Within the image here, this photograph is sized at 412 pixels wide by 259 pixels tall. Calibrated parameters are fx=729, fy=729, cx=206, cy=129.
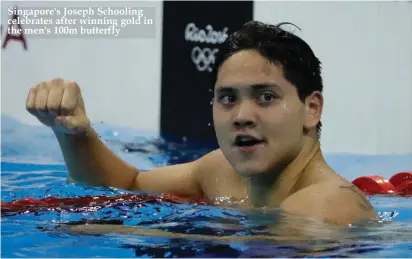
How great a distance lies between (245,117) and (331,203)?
0.92 feet

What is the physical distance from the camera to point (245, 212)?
192 centimetres

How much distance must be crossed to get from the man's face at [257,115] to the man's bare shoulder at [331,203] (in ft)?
0.37

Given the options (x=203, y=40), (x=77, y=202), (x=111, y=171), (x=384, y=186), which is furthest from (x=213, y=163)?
(x=203, y=40)

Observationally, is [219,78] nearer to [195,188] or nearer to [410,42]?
[195,188]

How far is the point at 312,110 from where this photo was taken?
6.04 feet

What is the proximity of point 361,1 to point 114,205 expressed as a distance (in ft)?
9.50

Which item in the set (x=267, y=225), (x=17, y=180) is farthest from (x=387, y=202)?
(x=17, y=180)

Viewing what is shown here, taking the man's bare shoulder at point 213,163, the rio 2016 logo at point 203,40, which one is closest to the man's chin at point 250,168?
the man's bare shoulder at point 213,163

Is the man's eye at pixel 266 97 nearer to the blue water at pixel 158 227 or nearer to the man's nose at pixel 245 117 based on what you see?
the man's nose at pixel 245 117

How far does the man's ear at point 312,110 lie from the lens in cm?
182

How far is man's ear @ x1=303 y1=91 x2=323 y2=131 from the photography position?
1.82 metres

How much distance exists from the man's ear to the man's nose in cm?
17

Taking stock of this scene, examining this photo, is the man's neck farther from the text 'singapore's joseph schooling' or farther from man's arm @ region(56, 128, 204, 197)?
the text 'singapore's joseph schooling'

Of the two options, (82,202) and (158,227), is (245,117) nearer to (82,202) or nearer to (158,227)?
(158,227)
